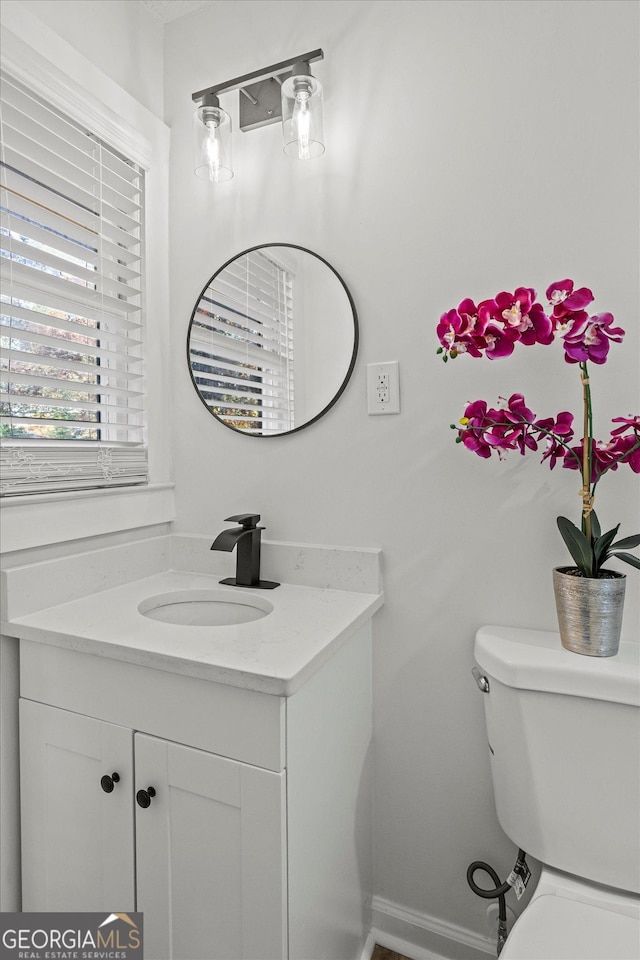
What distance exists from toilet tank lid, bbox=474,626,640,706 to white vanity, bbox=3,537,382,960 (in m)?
0.30

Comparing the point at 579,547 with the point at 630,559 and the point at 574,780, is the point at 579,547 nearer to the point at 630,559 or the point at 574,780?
the point at 630,559

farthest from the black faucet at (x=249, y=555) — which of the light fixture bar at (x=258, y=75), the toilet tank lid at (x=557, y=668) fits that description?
the light fixture bar at (x=258, y=75)

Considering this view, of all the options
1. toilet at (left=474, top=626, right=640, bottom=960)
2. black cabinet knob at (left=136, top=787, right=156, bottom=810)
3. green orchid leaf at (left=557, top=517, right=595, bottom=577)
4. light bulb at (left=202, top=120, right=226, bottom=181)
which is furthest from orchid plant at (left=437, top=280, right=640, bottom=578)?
black cabinet knob at (left=136, top=787, right=156, bottom=810)

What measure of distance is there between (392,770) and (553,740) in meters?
0.48

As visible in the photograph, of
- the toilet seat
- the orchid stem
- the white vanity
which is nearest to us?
the toilet seat

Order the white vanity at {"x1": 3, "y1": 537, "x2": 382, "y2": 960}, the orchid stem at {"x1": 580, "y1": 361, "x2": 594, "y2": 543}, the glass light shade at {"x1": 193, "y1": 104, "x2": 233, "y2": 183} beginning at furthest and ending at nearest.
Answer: the glass light shade at {"x1": 193, "y1": 104, "x2": 233, "y2": 183}
the orchid stem at {"x1": 580, "y1": 361, "x2": 594, "y2": 543}
the white vanity at {"x1": 3, "y1": 537, "x2": 382, "y2": 960}

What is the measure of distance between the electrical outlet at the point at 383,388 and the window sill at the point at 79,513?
670 mm

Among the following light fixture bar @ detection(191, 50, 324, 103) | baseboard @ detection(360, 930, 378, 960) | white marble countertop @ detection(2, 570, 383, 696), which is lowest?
baseboard @ detection(360, 930, 378, 960)

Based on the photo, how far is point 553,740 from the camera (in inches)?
39.2

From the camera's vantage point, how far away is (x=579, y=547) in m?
1.02

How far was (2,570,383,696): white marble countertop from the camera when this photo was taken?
0.93 m

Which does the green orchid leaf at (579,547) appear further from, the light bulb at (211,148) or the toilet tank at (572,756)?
the light bulb at (211,148)

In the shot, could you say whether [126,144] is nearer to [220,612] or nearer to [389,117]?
[389,117]

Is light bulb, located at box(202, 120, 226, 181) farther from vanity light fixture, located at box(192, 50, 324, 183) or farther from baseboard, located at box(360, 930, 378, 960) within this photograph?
baseboard, located at box(360, 930, 378, 960)
